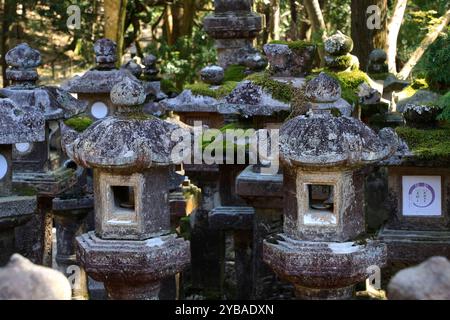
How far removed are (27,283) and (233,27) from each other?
8782 millimetres

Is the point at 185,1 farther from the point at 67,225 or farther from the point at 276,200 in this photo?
the point at 276,200

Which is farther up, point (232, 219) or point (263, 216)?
point (263, 216)

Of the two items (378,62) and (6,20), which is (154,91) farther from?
(6,20)

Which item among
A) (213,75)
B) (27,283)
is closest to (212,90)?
(213,75)

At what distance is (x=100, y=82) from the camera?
36.8 ft

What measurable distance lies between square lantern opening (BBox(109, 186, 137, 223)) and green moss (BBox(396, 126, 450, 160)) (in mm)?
2517

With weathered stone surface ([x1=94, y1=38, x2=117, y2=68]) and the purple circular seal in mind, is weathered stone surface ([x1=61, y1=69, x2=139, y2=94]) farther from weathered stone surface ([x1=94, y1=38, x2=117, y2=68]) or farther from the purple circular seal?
the purple circular seal

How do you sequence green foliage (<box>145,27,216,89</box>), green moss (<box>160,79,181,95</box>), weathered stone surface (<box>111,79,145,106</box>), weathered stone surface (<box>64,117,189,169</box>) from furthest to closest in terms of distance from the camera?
1. green foliage (<box>145,27,216,89</box>)
2. green moss (<box>160,79,181,95</box>)
3. weathered stone surface (<box>111,79,145,106</box>)
4. weathered stone surface (<box>64,117,189,169</box>)

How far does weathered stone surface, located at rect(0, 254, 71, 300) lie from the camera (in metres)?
4.02

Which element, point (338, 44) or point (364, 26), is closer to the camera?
point (338, 44)

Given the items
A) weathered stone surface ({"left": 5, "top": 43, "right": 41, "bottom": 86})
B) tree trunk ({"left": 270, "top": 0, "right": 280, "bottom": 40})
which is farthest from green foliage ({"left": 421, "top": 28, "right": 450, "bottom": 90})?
tree trunk ({"left": 270, "top": 0, "right": 280, "bottom": 40})

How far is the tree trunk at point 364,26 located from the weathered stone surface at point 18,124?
7798 mm

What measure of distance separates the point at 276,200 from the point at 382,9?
7.27 m
